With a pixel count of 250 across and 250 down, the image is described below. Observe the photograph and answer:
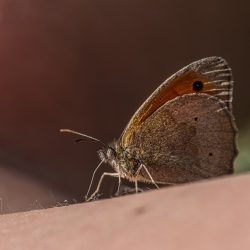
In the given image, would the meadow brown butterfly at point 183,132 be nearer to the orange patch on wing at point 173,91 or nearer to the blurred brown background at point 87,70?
the orange patch on wing at point 173,91

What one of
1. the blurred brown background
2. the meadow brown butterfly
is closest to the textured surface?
the meadow brown butterfly

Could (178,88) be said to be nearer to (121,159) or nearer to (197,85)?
(197,85)

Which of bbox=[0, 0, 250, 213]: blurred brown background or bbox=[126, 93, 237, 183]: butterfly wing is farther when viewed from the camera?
bbox=[0, 0, 250, 213]: blurred brown background

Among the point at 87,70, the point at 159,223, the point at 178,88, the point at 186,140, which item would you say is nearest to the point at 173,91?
the point at 178,88

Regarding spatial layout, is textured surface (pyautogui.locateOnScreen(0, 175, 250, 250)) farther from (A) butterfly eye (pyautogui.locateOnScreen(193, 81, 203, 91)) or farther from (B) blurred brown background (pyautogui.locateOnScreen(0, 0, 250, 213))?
(B) blurred brown background (pyautogui.locateOnScreen(0, 0, 250, 213))

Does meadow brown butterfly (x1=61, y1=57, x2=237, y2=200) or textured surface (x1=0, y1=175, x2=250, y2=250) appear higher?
textured surface (x1=0, y1=175, x2=250, y2=250)

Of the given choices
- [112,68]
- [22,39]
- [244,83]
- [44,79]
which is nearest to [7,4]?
[22,39]
